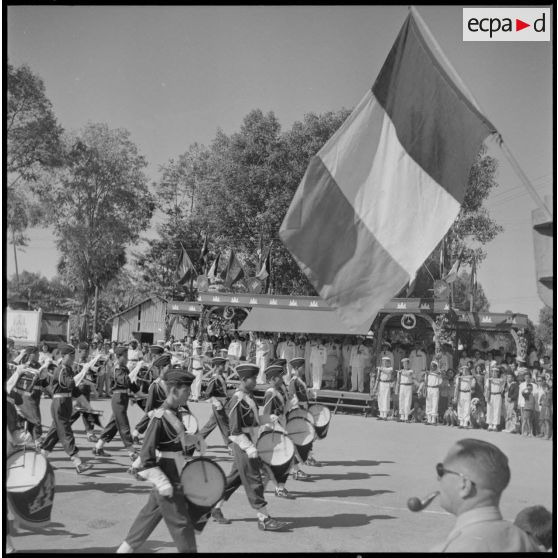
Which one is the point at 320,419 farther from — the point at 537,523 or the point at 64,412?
the point at 537,523

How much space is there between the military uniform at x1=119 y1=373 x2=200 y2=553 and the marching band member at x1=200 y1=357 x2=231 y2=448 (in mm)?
4579

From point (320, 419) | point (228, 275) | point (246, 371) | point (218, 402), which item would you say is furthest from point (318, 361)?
point (246, 371)

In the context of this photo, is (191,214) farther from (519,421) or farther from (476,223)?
(519,421)

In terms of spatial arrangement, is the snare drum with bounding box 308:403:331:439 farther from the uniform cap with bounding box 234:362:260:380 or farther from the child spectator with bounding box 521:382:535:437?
the child spectator with bounding box 521:382:535:437

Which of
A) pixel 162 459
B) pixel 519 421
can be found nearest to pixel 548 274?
pixel 162 459

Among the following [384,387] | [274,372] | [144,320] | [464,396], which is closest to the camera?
[274,372]

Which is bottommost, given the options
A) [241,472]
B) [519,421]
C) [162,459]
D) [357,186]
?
[519,421]

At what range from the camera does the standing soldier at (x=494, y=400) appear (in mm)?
15742

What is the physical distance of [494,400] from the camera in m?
15.8

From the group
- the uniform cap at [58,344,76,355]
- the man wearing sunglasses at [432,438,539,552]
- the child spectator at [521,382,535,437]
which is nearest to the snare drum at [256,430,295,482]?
the uniform cap at [58,344,76,355]

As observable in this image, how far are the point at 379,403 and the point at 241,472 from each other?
1106 centimetres

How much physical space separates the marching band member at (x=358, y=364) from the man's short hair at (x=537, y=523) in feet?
51.5

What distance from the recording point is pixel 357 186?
→ 5688 mm

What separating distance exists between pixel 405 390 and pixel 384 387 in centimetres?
66
